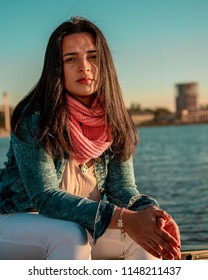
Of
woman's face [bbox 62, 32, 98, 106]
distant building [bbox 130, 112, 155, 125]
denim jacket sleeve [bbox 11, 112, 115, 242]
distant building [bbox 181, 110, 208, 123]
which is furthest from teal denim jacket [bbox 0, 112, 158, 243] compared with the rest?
distant building [bbox 181, 110, 208, 123]

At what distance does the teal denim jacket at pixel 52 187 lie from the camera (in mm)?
1415

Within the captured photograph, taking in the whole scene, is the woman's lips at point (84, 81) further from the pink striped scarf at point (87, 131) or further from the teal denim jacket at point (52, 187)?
the teal denim jacket at point (52, 187)

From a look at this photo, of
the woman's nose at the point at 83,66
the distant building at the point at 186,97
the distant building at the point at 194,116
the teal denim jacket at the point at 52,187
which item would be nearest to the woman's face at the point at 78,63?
the woman's nose at the point at 83,66

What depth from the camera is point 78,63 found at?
1597 millimetres

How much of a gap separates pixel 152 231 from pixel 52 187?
27 cm

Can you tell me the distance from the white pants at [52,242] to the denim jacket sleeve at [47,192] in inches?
1.0

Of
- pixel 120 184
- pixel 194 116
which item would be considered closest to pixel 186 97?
pixel 194 116

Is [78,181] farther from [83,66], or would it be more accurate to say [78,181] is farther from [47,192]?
[83,66]

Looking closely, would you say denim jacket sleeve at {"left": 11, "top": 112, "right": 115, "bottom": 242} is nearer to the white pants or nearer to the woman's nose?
the white pants

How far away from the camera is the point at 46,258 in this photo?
146 cm

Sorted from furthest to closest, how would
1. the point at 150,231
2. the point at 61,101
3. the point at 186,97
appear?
the point at 186,97
the point at 61,101
the point at 150,231

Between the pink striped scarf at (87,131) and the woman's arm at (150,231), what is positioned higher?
the pink striped scarf at (87,131)

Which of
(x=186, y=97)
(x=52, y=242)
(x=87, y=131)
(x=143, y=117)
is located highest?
(x=87, y=131)
